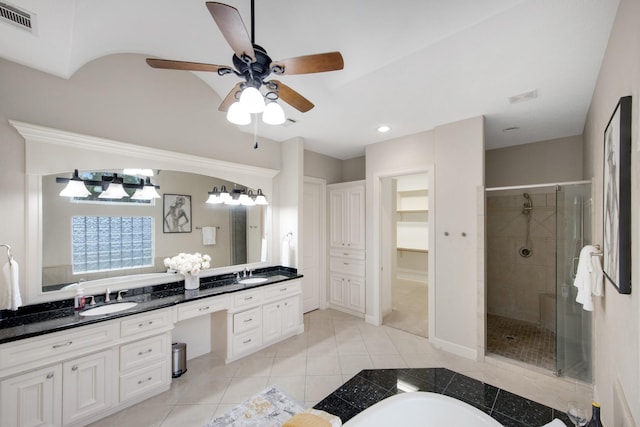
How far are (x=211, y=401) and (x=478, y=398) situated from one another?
2117 mm

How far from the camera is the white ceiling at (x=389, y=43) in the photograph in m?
1.54

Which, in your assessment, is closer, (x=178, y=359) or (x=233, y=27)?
(x=233, y=27)

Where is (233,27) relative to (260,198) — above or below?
above

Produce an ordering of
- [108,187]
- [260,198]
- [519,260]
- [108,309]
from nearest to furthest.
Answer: [108,309], [108,187], [260,198], [519,260]

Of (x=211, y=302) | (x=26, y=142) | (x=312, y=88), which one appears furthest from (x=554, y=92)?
(x=26, y=142)

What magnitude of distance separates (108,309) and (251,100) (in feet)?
7.26

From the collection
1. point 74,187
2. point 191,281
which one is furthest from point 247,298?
point 74,187

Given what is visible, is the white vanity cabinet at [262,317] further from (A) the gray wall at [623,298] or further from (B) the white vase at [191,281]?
(A) the gray wall at [623,298]

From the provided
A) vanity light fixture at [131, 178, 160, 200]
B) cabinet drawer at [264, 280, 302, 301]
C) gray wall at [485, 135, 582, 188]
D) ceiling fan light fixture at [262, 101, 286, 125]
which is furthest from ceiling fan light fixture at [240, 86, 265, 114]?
gray wall at [485, 135, 582, 188]

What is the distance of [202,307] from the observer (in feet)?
8.51

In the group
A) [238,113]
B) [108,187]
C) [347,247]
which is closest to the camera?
[238,113]

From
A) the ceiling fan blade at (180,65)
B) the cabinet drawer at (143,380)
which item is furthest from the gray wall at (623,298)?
the cabinet drawer at (143,380)

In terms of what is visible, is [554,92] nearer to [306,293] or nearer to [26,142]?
[306,293]

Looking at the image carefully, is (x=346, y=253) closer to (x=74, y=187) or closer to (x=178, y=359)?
(x=178, y=359)
